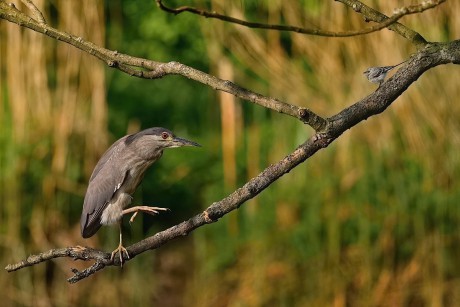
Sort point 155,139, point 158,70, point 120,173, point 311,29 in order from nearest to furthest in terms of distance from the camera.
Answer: point 311,29 → point 158,70 → point 155,139 → point 120,173

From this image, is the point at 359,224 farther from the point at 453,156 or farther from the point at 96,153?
the point at 96,153

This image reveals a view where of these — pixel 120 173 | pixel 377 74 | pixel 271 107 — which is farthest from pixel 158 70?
pixel 120 173

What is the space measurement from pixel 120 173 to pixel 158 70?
3.66ft

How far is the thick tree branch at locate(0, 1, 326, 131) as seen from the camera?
2262 mm

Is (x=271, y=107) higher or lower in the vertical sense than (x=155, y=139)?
lower

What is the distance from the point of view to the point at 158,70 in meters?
2.46

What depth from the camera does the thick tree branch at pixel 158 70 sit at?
2.26 m

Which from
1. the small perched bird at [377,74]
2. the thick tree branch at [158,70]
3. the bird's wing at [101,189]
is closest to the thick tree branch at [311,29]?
the thick tree branch at [158,70]

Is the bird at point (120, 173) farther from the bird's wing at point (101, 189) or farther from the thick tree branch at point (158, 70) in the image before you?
the thick tree branch at point (158, 70)

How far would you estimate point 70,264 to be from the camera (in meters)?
8.38

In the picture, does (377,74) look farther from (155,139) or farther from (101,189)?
(101,189)

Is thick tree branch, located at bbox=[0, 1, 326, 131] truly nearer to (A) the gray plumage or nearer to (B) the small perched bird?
(B) the small perched bird

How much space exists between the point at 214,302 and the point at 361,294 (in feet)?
3.73

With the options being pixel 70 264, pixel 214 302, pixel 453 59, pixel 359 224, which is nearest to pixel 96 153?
pixel 70 264
